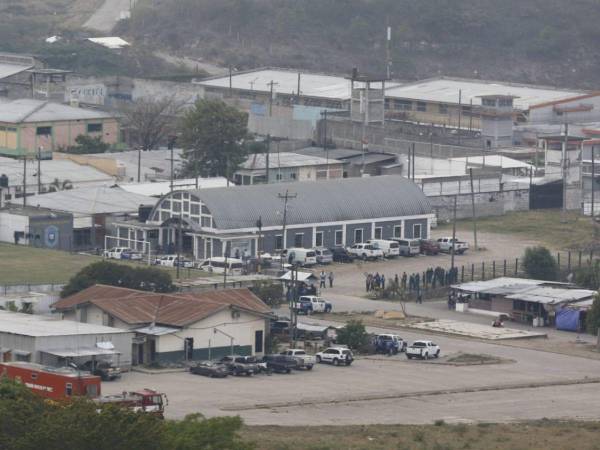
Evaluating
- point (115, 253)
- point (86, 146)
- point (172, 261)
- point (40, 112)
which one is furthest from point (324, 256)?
point (40, 112)

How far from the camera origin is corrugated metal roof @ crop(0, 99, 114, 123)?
71.1 m

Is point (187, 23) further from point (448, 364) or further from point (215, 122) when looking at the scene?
point (448, 364)

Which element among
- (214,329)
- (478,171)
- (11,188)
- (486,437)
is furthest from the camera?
(478,171)

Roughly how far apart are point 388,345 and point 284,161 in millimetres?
25745

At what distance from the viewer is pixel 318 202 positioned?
54.5 meters

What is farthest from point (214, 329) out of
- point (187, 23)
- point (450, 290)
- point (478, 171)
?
point (187, 23)

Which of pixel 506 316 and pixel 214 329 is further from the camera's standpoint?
pixel 506 316

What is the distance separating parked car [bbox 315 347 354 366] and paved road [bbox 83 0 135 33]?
264ft

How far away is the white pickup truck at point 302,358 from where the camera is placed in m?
38.4

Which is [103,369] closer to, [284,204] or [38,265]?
[38,265]

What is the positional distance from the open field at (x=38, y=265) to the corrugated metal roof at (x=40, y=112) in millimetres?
18709

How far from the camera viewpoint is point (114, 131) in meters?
74.2

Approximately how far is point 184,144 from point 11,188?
7.79 metres

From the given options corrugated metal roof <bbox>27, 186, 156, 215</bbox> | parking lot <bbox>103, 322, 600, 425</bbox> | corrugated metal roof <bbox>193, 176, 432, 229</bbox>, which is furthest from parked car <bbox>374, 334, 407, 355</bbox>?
corrugated metal roof <bbox>27, 186, 156, 215</bbox>
